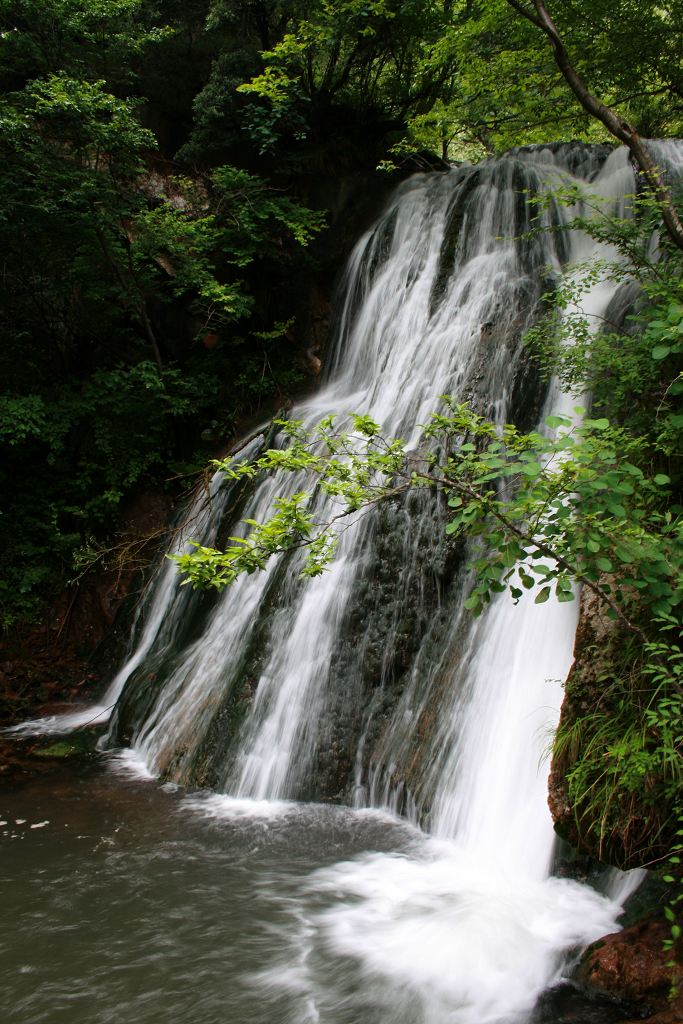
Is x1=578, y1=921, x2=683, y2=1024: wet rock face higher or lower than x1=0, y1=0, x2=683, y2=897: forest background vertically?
lower

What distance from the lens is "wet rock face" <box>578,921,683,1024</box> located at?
10.5 feet

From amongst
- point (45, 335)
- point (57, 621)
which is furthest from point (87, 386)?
point (57, 621)

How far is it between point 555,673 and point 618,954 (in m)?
1.93

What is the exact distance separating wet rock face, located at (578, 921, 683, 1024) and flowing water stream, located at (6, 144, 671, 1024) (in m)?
0.22

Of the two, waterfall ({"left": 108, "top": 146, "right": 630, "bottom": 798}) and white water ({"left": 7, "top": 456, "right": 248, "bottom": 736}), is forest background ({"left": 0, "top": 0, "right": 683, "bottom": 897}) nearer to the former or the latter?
white water ({"left": 7, "top": 456, "right": 248, "bottom": 736})

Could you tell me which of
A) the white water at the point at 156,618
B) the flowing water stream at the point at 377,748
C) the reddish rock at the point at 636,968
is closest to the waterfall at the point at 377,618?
the flowing water stream at the point at 377,748

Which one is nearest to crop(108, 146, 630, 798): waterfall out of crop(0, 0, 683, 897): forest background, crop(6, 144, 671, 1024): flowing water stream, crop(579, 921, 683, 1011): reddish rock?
crop(6, 144, 671, 1024): flowing water stream

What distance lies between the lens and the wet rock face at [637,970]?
321cm

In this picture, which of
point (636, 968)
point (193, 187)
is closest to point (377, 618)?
point (636, 968)

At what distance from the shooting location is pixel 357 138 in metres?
12.1

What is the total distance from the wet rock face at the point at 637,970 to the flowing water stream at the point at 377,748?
0.22 m

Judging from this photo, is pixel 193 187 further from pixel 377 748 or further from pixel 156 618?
pixel 377 748

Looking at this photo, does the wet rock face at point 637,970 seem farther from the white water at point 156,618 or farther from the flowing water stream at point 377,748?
the white water at point 156,618

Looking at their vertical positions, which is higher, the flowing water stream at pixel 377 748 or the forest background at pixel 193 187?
the forest background at pixel 193 187
